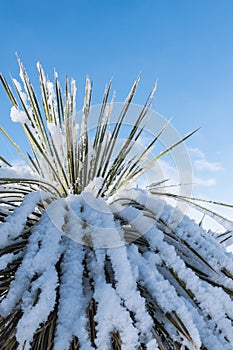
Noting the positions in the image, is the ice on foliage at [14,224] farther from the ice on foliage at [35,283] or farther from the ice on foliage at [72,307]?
the ice on foliage at [72,307]

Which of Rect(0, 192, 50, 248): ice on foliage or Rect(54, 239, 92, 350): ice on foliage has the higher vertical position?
Rect(0, 192, 50, 248): ice on foliage

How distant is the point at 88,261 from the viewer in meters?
0.94

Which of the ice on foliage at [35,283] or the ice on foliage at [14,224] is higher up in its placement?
the ice on foliage at [14,224]

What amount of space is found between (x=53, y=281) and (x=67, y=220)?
0.64 feet

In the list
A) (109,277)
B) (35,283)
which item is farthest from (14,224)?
(109,277)

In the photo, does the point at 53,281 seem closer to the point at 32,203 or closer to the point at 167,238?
the point at 32,203

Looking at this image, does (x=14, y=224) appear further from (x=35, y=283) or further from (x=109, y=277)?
(x=109, y=277)

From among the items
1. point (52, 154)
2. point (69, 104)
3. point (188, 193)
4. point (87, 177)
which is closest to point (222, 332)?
point (188, 193)

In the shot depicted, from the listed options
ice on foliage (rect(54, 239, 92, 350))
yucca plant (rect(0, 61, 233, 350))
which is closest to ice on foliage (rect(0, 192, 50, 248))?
yucca plant (rect(0, 61, 233, 350))

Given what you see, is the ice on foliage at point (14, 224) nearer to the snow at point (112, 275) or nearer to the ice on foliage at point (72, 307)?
the snow at point (112, 275)

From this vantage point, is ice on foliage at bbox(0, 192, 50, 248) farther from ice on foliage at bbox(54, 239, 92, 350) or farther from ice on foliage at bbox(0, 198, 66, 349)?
ice on foliage at bbox(54, 239, 92, 350)

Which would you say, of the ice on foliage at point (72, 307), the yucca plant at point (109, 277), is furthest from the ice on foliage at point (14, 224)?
the ice on foliage at point (72, 307)

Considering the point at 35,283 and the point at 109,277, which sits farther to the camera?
the point at 109,277

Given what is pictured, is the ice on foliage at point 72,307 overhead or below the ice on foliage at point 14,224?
below
